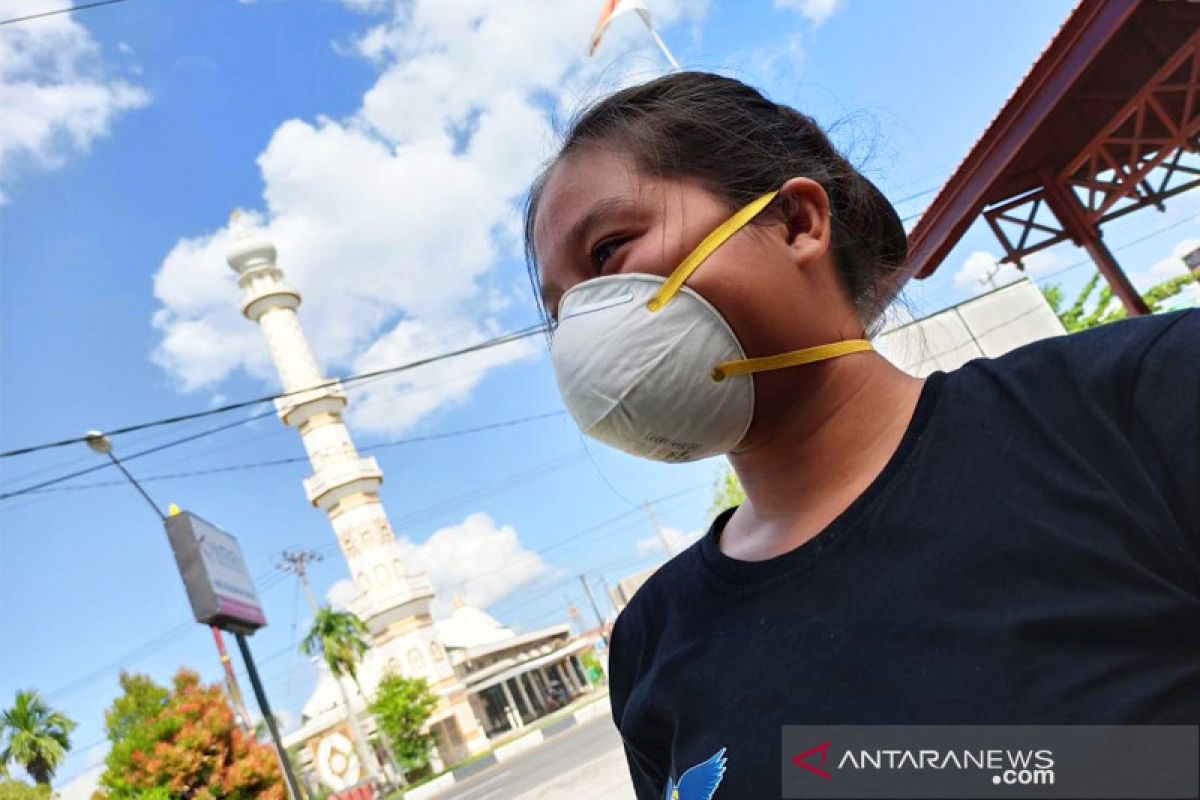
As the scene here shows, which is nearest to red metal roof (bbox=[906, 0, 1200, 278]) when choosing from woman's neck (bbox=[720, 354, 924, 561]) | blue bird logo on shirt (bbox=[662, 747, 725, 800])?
woman's neck (bbox=[720, 354, 924, 561])

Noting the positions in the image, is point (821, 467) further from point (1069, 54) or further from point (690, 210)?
point (1069, 54)

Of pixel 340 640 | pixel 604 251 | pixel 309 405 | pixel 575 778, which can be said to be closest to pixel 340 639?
pixel 340 640

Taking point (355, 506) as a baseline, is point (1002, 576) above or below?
below

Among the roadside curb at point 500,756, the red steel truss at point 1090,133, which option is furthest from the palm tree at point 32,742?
the red steel truss at point 1090,133

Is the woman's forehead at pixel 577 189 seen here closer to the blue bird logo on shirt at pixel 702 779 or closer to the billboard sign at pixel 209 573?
the blue bird logo on shirt at pixel 702 779

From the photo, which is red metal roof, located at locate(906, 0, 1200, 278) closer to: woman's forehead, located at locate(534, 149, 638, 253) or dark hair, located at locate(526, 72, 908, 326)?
dark hair, located at locate(526, 72, 908, 326)

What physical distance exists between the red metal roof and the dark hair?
3899 mm

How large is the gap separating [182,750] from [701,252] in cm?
1322

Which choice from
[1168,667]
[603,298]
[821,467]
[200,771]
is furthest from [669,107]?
[200,771]

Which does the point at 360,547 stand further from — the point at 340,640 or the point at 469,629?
the point at 469,629

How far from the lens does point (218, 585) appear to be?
42.4 feet

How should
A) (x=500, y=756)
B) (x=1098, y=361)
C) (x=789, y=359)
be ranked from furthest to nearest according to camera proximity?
(x=500, y=756) → (x=789, y=359) → (x=1098, y=361)

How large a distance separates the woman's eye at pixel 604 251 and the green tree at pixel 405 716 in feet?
117

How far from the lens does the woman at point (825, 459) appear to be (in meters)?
0.80
